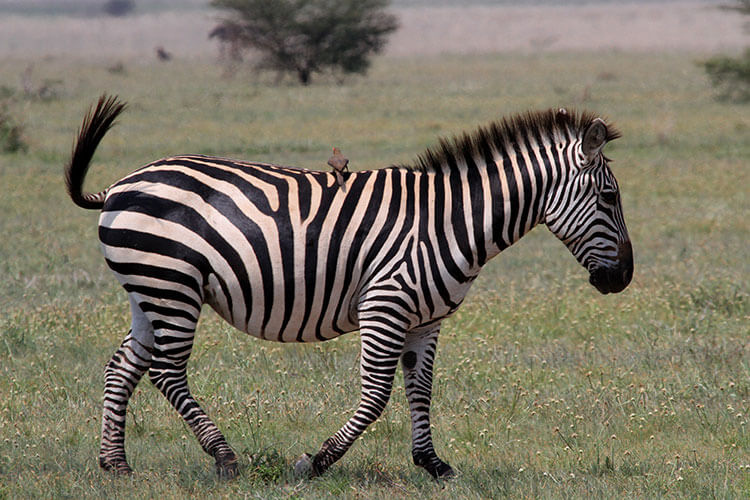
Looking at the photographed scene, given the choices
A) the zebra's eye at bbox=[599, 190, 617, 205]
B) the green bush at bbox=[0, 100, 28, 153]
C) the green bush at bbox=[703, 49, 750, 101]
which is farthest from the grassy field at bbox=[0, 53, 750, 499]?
the green bush at bbox=[703, 49, 750, 101]

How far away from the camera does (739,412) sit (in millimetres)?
6547

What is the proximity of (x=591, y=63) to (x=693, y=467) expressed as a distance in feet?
171

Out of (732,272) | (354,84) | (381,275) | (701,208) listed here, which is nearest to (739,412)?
(381,275)

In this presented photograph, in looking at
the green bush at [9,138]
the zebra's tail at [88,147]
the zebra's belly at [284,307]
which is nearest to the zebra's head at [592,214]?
the zebra's belly at [284,307]

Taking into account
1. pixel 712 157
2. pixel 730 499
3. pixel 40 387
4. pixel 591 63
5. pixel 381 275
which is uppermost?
pixel 591 63

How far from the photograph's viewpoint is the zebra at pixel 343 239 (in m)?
5.15

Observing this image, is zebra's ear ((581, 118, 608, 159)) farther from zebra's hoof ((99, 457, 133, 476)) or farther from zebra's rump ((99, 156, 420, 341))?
zebra's hoof ((99, 457, 133, 476))

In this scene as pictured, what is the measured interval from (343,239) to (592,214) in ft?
4.42

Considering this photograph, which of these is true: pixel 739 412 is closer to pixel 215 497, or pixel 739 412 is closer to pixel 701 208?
pixel 215 497

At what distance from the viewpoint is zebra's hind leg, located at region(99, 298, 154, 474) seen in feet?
18.0

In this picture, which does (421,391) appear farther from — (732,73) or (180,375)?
(732,73)

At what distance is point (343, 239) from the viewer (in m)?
5.24

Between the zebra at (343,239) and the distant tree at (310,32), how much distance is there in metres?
38.4

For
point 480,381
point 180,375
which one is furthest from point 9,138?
point 180,375
